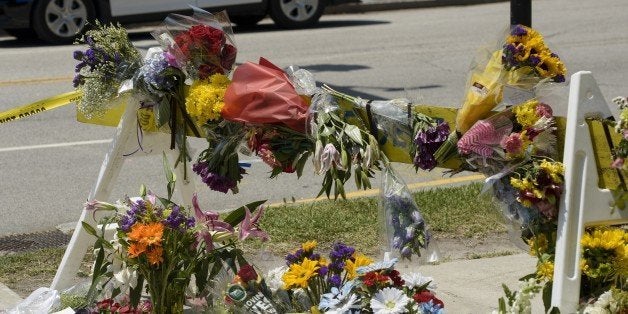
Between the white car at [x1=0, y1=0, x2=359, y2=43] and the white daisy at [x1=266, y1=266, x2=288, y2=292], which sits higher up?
the white daisy at [x1=266, y1=266, x2=288, y2=292]

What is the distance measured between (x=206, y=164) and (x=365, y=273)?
2.48ft

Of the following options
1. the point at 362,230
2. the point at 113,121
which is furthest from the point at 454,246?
the point at 113,121

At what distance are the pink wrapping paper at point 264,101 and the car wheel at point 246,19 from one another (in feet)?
40.4

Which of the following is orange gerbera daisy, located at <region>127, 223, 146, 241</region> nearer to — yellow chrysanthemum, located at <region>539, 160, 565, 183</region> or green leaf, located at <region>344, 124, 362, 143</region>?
green leaf, located at <region>344, 124, 362, 143</region>

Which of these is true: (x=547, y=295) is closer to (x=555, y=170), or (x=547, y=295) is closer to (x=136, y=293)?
(x=555, y=170)

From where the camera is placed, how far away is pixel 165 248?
13.1 feet

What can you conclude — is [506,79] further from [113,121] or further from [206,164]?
[113,121]

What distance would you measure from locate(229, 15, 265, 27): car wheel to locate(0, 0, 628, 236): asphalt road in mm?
148

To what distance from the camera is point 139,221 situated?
13.1 ft

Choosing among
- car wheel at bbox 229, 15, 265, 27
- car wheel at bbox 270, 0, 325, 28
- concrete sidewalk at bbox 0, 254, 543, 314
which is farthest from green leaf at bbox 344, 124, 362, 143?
car wheel at bbox 229, 15, 265, 27

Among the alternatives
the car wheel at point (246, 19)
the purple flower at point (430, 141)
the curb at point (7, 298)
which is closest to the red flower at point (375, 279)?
the purple flower at point (430, 141)

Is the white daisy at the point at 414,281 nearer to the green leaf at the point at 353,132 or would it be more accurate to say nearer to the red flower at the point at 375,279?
the red flower at the point at 375,279

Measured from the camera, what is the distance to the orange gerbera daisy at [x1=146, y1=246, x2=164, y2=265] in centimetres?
394

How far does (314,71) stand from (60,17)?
3.87 metres
